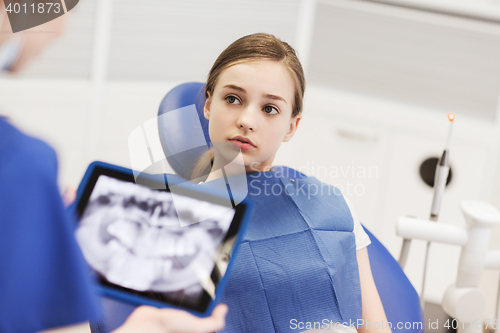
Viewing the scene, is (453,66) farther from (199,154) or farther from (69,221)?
(69,221)

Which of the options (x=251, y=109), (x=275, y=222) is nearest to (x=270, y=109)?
(x=251, y=109)

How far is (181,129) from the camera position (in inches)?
39.4

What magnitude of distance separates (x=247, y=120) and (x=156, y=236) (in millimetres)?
304

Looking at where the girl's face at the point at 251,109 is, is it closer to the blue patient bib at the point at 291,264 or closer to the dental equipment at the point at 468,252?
the blue patient bib at the point at 291,264

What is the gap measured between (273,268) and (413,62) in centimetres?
137

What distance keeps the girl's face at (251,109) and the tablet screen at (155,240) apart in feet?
0.89

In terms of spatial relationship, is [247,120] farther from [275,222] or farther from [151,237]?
[151,237]

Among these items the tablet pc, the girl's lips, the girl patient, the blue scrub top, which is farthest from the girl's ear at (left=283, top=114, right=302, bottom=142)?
the blue scrub top

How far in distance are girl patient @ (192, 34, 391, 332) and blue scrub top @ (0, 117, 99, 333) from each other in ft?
1.46

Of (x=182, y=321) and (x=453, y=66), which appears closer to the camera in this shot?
(x=182, y=321)

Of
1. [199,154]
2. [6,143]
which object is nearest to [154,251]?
[6,143]

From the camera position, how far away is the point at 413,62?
181 cm

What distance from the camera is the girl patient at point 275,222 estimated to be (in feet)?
2.43
